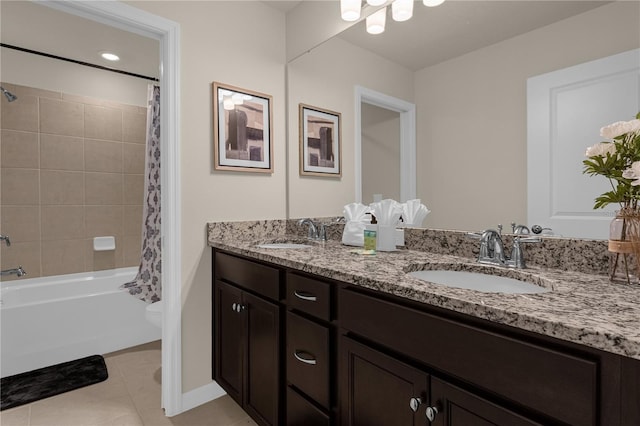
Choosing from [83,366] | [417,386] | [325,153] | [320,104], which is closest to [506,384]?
[417,386]

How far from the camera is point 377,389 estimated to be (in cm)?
97

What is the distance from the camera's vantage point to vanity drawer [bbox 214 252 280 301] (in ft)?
4.66

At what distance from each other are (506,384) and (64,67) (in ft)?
12.1

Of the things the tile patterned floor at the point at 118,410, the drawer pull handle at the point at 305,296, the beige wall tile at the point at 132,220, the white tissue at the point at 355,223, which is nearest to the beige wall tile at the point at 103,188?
the beige wall tile at the point at 132,220

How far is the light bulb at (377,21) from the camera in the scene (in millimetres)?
1726

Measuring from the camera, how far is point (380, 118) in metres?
1.70

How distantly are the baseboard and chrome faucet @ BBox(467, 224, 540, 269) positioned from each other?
1.63 m

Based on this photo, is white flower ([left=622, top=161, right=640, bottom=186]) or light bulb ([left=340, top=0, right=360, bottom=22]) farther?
light bulb ([left=340, top=0, right=360, bottom=22])

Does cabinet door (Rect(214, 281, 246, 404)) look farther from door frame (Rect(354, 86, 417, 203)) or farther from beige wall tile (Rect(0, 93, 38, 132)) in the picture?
beige wall tile (Rect(0, 93, 38, 132))

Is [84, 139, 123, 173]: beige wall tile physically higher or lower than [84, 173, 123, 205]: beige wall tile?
higher

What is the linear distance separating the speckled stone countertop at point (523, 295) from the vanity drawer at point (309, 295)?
0.04 meters

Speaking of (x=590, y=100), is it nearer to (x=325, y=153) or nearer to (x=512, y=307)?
(x=512, y=307)

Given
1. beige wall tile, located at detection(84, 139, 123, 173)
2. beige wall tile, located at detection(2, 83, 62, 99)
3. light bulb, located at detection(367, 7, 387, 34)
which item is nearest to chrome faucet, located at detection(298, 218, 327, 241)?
light bulb, located at detection(367, 7, 387, 34)

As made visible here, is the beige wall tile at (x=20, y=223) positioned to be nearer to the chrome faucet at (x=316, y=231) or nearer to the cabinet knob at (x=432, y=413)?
the chrome faucet at (x=316, y=231)
